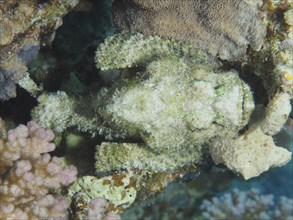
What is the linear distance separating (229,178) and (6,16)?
362 cm

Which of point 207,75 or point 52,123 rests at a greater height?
point 207,75

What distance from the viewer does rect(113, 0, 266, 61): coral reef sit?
1.99 meters

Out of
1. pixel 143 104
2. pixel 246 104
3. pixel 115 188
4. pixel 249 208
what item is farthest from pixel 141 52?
pixel 249 208

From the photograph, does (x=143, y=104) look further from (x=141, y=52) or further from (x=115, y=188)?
(x=115, y=188)

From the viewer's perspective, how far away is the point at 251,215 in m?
4.09

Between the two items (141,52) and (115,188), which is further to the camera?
(115,188)

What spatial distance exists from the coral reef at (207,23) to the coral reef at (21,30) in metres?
0.44

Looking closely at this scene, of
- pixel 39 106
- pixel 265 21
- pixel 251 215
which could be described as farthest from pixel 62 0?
pixel 251 215

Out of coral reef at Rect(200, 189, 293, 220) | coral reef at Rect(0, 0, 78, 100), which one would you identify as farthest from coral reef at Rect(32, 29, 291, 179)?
coral reef at Rect(200, 189, 293, 220)

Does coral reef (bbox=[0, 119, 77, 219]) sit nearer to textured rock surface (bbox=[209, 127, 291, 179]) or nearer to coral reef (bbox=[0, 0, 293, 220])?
coral reef (bbox=[0, 0, 293, 220])

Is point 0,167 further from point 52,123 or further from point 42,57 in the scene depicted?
point 42,57

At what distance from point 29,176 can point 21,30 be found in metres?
0.73

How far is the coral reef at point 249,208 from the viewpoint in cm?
407

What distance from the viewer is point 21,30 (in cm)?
189
